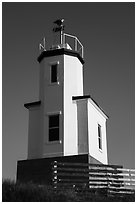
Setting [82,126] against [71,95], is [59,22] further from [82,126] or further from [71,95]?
[82,126]

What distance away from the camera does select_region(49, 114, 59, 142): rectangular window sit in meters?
20.0

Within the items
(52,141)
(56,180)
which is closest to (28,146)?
(52,141)

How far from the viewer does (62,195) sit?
14250 millimetres

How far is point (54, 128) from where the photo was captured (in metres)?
20.2

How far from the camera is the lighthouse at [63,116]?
19734 millimetres

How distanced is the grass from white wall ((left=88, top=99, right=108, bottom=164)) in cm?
466

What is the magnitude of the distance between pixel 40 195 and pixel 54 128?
6897 mm

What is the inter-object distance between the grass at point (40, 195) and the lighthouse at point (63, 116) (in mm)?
3589

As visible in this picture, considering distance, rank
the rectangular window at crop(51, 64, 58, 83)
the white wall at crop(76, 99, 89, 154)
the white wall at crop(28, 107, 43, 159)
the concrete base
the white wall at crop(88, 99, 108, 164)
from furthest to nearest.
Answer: the rectangular window at crop(51, 64, 58, 83)
the white wall at crop(28, 107, 43, 159)
the white wall at crop(88, 99, 108, 164)
the white wall at crop(76, 99, 89, 154)
the concrete base

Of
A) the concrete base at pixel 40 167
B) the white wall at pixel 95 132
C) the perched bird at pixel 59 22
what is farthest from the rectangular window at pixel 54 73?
the concrete base at pixel 40 167

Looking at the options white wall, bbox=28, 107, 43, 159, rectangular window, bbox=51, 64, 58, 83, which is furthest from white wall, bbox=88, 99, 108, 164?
white wall, bbox=28, 107, 43, 159

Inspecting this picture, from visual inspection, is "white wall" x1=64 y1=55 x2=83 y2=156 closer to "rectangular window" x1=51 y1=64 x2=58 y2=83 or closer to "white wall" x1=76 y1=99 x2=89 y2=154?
"white wall" x1=76 y1=99 x2=89 y2=154

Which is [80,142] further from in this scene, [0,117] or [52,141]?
[0,117]

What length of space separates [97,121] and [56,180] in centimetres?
590
